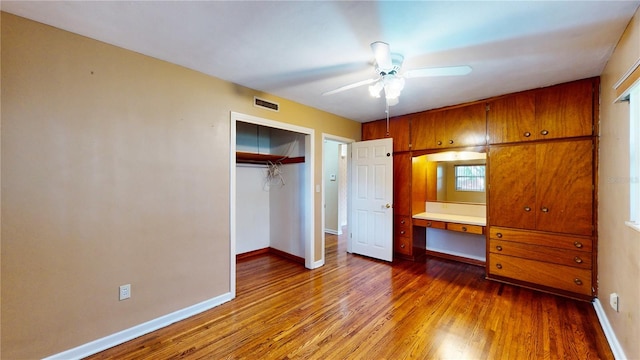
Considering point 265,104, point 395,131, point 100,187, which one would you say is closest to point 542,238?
point 395,131

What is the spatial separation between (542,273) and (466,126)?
197 centimetres

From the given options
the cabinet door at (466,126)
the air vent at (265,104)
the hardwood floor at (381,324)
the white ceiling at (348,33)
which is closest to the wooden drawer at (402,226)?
the hardwood floor at (381,324)

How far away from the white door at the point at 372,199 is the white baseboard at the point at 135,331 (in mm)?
2383

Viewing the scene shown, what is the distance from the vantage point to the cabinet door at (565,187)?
2.67m

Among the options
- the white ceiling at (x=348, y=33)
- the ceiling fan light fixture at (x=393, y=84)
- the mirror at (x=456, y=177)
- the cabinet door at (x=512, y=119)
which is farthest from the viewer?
the mirror at (x=456, y=177)

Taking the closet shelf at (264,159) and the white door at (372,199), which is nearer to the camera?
the closet shelf at (264,159)

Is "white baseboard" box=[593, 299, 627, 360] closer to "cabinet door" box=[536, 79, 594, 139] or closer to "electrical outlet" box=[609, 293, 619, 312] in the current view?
"electrical outlet" box=[609, 293, 619, 312]

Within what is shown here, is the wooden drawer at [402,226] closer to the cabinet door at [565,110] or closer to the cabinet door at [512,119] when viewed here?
the cabinet door at [512,119]

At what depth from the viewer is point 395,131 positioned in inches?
166

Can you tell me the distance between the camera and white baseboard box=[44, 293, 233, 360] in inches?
73.6

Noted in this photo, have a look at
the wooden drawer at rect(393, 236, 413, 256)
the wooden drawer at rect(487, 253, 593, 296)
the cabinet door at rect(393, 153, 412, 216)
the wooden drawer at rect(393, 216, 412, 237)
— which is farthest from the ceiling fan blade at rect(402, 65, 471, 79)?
the wooden drawer at rect(393, 236, 413, 256)

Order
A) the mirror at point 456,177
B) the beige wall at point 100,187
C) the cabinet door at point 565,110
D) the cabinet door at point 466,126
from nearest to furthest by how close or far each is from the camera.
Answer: the beige wall at point 100,187
the cabinet door at point 565,110
the cabinet door at point 466,126
the mirror at point 456,177

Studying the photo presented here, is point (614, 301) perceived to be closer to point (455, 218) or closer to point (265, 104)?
point (455, 218)

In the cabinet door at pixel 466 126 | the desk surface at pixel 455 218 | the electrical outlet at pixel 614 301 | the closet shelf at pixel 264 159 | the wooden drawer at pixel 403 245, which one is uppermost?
the cabinet door at pixel 466 126
